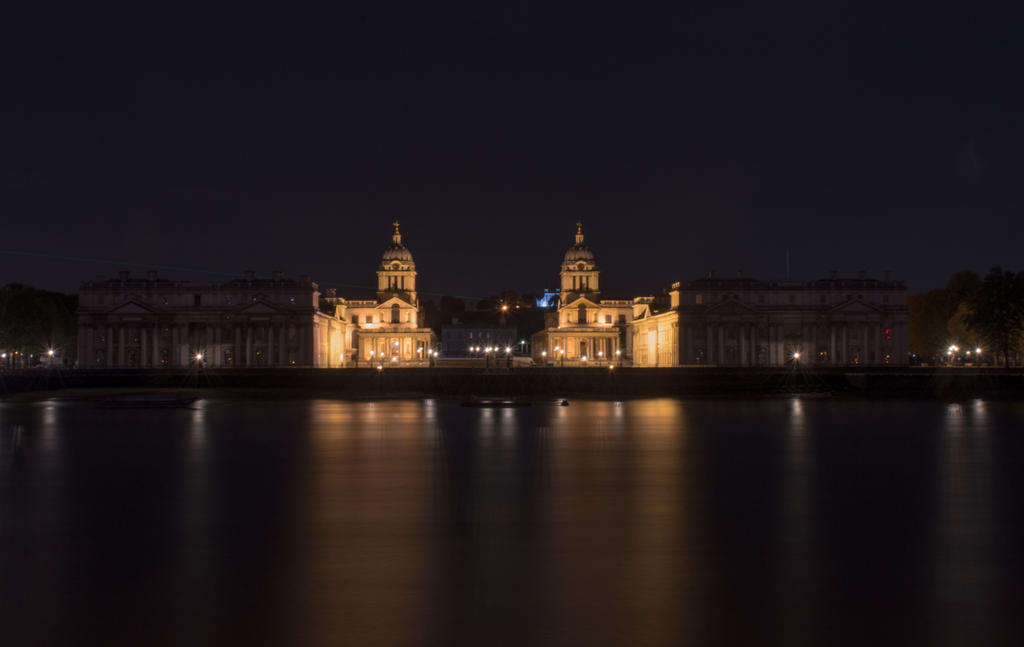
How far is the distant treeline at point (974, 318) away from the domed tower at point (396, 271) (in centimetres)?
7702

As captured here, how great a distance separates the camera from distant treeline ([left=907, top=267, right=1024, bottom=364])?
277 feet

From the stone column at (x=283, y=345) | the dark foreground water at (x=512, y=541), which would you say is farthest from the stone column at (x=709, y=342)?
the dark foreground water at (x=512, y=541)

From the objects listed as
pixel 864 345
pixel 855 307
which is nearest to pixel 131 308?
pixel 855 307

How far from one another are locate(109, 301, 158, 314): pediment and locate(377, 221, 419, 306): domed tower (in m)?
41.1

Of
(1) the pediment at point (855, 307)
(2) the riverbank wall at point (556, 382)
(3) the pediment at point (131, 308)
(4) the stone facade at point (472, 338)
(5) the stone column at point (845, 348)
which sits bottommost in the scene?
(2) the riverbank wall at point (556, 382)

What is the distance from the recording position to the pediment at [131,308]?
123m

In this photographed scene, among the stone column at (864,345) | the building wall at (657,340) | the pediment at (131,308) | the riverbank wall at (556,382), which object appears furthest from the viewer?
the building wall at (657,340)

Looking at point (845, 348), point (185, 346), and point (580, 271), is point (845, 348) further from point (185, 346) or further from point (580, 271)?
point (185, 346)

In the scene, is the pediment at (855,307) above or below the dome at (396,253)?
below

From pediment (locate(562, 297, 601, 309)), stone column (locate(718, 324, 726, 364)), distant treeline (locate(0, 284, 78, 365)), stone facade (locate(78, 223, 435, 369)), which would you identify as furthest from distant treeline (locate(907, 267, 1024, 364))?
distant treeline (locate(0, 284, 78, 365))

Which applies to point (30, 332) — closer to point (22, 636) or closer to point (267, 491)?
point (267, 491)

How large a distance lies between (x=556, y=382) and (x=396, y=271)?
A: 80830 millimetres

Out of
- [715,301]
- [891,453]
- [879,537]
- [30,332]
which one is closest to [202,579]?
[879,537]

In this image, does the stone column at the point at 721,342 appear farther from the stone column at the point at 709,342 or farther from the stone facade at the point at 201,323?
the stone facade at the point at 201,323
